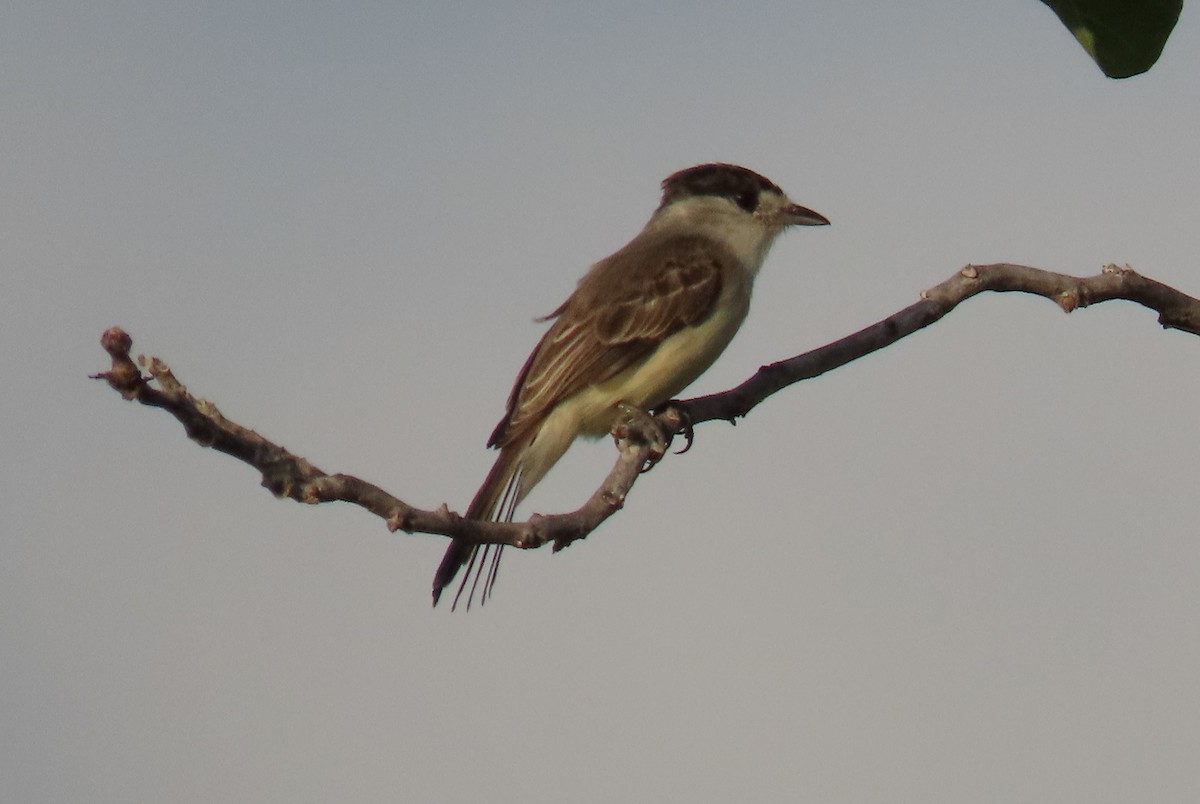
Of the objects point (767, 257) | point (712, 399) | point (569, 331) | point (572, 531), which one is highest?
point (767, 257)

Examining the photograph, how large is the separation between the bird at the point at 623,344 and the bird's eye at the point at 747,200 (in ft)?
0.42

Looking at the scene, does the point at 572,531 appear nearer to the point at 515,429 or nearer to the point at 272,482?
the point at 272,482

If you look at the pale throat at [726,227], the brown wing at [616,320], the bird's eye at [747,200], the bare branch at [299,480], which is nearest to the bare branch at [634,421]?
the bare branch at [299,480]

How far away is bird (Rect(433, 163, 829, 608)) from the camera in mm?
7070

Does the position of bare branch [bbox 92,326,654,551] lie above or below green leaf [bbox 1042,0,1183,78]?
below

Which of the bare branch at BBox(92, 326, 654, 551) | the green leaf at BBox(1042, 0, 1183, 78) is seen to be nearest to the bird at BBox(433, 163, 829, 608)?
the bare branch at BBox(92, 326, 654, 551)

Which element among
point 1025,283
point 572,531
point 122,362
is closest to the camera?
point 122,362

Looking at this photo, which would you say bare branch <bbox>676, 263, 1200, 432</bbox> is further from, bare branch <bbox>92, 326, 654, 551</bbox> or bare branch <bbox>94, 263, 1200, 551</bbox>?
bare branch <bbox>92, 326, 654, 551</bbox>

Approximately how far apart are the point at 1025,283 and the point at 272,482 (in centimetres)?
306

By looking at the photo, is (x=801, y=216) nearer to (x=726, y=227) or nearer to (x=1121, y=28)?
(x=726, y=227)

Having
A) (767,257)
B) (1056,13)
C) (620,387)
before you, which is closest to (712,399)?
(620,387)

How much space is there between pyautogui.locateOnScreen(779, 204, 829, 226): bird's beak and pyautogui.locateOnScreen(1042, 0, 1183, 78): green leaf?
4873 mm

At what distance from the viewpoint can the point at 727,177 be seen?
28.8 ft

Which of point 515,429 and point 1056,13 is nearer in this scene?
point 1056,13
